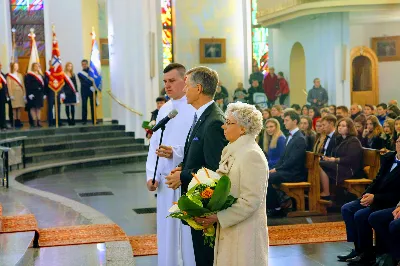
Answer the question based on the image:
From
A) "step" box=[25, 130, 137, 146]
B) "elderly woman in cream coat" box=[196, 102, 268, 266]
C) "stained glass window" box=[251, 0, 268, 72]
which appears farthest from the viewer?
"stained glass window" box=[251, 0, 268, 72]

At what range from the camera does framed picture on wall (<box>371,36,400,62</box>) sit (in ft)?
81.7

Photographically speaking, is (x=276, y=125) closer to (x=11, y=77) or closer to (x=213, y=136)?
(x=213, y=136)

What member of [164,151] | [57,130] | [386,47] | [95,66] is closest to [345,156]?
[164,151]

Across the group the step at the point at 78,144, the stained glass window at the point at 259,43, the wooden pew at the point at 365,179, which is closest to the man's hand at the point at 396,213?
the wooden pew at the point at 365,179

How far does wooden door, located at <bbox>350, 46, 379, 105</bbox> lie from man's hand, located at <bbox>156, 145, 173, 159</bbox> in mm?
19041

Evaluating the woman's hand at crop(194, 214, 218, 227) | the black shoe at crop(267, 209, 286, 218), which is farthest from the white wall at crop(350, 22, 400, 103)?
the woman's hand at crop(194, 214, 218, 227)

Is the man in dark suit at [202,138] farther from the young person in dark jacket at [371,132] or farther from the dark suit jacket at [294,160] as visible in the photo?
the young person in dark jacket at [371,132]

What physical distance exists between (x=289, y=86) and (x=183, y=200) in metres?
20.1

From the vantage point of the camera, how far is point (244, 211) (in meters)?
4.82

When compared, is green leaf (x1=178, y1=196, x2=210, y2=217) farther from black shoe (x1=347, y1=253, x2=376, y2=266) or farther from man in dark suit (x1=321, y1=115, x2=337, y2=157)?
man in dark suit (x1=321, y1=115, x2=337, y2=157)

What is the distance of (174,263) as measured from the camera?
246 inches

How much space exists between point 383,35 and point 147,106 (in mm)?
8495

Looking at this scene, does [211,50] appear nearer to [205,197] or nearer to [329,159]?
[329,159]

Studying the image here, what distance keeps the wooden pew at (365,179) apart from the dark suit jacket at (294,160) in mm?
671
